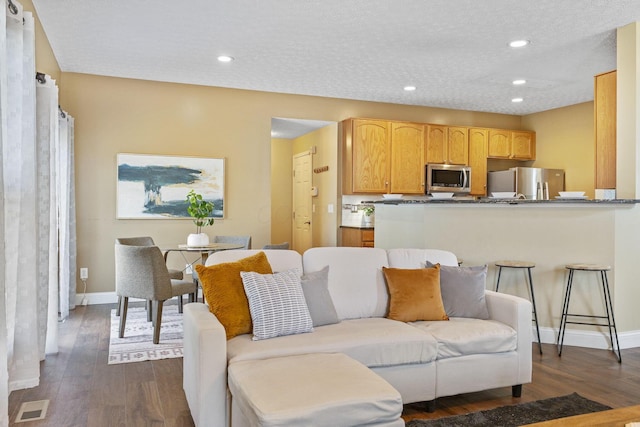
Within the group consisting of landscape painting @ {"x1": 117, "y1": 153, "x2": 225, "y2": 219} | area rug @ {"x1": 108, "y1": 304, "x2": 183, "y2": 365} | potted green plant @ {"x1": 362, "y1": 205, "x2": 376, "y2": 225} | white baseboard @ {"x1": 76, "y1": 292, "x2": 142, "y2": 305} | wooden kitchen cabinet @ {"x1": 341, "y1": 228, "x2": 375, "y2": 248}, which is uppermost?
landscape painting @ {"x1": 117, "y1": 153, "x2": 225, "y2": 219}

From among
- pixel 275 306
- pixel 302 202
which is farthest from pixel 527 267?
pixel 302 202

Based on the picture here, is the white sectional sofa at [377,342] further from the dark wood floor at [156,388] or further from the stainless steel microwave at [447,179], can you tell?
the stainless steel microwave at [447,179]

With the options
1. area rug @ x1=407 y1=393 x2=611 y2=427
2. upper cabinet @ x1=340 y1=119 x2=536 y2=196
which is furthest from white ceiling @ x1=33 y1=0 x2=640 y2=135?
area rug @ x1=407 y1=393 x2=611 y2=427

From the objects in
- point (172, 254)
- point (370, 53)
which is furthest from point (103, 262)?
point (370, 53)

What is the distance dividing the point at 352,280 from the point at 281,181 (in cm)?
601

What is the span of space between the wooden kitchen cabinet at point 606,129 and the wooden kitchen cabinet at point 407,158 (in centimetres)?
274

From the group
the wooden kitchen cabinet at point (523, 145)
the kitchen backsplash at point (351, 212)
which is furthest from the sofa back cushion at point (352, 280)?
the wooden kitchen cabinet at point (523, 145)

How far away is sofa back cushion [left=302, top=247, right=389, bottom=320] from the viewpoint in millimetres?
3158

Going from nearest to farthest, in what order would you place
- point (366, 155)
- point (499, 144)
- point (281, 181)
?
point (366, 155), point (499, 144), point (281, 181)

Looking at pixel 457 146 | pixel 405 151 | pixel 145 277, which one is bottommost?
pixel 145 277

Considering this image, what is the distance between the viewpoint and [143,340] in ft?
13.8

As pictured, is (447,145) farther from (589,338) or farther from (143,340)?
(143,340)

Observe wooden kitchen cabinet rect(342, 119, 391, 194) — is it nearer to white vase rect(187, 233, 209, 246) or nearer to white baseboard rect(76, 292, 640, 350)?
white vase rect(187, 233, 209, 246)

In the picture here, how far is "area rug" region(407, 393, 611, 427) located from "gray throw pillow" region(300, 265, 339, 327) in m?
0.73
